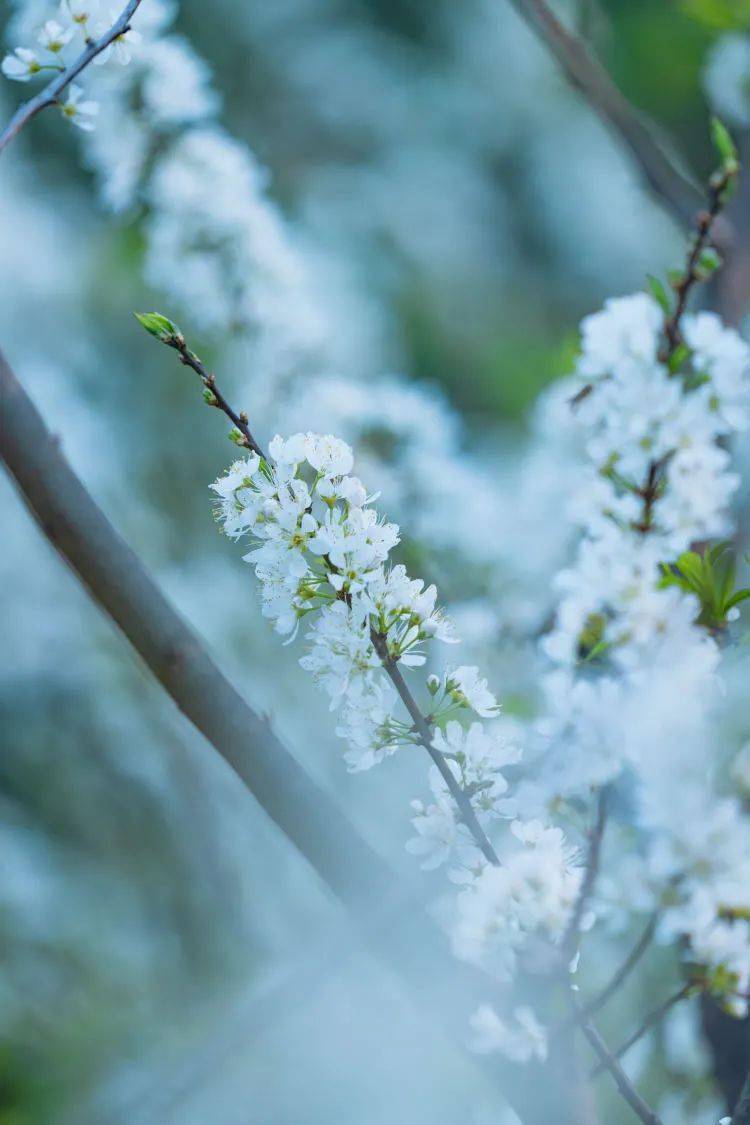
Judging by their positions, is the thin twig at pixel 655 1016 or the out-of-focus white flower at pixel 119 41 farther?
the out-of-focus white flower at pixel 119 41

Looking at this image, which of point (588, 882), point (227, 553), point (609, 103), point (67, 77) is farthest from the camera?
point (227, 553)

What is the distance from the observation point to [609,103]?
83 cm

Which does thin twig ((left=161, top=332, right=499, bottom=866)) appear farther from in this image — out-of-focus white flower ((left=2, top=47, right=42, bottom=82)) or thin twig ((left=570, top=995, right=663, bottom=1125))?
out-of-focus white flower ((left=2, top=47, right=42, bottom=82))

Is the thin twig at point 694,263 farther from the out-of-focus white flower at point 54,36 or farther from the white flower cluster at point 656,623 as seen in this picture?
the out-of-focus white flower at point 54,36

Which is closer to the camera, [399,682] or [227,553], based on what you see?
[399,682]

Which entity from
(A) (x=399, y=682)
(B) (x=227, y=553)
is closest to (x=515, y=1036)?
(A) (x=399, y=682)

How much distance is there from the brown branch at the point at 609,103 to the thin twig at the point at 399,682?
508mm

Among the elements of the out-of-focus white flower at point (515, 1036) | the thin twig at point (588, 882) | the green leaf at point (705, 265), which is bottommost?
the out-of-focus white flower at point (515, 1036)

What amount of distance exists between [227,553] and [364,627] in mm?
1251

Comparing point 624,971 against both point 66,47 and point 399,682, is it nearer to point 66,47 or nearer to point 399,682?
point 399,682

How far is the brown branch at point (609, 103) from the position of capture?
79 centimetres

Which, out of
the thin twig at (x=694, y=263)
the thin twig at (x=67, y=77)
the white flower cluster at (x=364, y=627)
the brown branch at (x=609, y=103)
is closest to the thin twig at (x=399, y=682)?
the white flower cluster at (x=364, y=627)

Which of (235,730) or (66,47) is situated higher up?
(66,47)

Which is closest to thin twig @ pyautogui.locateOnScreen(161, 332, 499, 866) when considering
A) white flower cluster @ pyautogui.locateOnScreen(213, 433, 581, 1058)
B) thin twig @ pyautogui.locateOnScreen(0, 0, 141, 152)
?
white flower cluster @ pyautogui.locateOnScreen(213, 433, 581, 1058)
